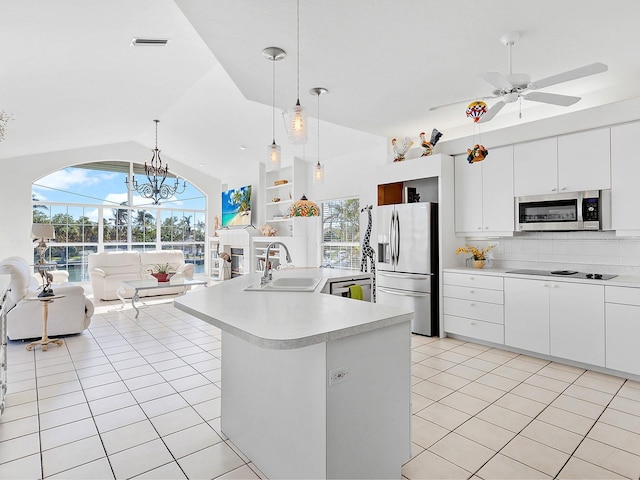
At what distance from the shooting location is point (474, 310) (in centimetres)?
421

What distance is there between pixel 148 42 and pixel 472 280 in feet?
14.4

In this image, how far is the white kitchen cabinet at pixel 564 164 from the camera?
137 inches

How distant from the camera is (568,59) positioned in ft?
9.90

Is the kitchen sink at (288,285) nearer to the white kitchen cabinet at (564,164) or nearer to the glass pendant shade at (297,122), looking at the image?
the glass pendant shade at (297,122)

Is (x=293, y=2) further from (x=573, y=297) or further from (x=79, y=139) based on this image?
(x=79, y=139)

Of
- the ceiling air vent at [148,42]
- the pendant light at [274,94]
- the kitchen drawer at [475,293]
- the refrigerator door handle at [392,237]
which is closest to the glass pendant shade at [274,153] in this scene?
the pendant light at [274,94]

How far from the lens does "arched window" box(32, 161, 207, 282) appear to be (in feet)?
26.1

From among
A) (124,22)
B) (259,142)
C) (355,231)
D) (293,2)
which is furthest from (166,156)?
(293,2)

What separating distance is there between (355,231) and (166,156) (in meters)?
Result: 5.88

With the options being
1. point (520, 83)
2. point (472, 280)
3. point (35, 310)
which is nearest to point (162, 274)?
point (35, 310)

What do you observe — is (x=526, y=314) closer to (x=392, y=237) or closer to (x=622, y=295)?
(x=622, y=295)

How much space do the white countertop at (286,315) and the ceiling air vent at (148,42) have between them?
294 centimetres

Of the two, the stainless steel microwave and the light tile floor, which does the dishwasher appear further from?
the stainless steel microwave

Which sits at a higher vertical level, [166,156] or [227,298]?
[166,156]
